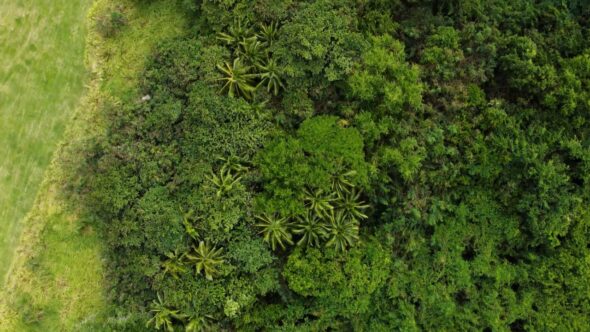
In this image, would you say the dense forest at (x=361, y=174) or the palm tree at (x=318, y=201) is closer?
the palm tree at (x=318, y=201)

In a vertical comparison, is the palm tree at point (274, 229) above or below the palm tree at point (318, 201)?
below

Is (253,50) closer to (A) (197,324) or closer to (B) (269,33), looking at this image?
(B) (269,33)

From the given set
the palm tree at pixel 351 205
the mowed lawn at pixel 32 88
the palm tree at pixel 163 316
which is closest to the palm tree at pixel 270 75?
the palm tree at pixel 351 205

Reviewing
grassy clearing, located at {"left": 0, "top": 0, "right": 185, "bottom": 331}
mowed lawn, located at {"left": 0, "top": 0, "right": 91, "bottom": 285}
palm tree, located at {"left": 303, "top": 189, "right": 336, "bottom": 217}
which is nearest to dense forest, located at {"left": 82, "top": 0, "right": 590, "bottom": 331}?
palm tree, located at {"left": 303, "top": 189, "right": 336, "bottom": 217}

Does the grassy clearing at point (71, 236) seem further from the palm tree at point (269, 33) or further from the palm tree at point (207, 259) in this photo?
the palm tree at point (207, 259)

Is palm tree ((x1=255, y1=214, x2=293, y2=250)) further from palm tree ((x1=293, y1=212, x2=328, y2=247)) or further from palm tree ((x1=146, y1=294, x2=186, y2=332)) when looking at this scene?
palm tree ((x1=146, y1=294, x2=186, y2=332))

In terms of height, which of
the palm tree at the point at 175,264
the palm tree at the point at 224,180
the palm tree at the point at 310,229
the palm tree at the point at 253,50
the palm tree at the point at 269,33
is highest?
the palm tree at the point at 269,33

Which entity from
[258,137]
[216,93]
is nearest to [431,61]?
[258,137]
